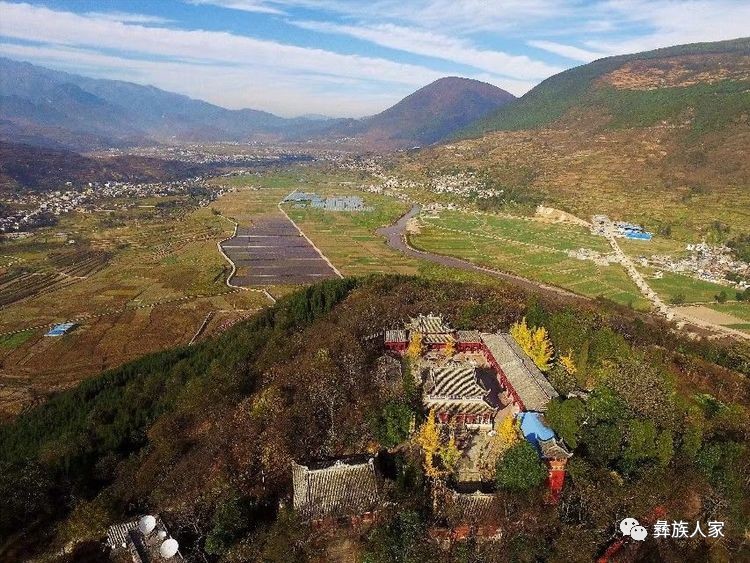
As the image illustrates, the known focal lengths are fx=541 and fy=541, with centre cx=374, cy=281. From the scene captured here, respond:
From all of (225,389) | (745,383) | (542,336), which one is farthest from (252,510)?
(745,383)

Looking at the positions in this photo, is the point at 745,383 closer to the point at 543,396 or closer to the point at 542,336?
the point at 542,336

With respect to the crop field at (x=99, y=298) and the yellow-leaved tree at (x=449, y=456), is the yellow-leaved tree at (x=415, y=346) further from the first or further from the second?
the crop field at (x=99, y=298)

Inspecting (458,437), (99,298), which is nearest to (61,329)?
(99,298)

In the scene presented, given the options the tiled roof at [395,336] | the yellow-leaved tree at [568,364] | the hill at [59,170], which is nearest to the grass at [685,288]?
the yellow-leaved tree at [568,364]

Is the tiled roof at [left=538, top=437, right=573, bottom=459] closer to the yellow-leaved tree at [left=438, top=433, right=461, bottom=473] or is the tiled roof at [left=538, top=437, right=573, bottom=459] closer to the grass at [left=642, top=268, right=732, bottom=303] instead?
the yellow-leaved tree at [left=438, top=433, right=461, bottom=473]

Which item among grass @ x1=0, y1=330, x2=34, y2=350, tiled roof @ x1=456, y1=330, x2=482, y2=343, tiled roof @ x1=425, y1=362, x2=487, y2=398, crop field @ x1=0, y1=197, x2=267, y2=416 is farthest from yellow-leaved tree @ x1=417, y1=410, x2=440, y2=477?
grass @ x1=0, y1=330, x2=34, y2=350

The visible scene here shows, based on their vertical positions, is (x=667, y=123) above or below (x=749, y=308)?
above
